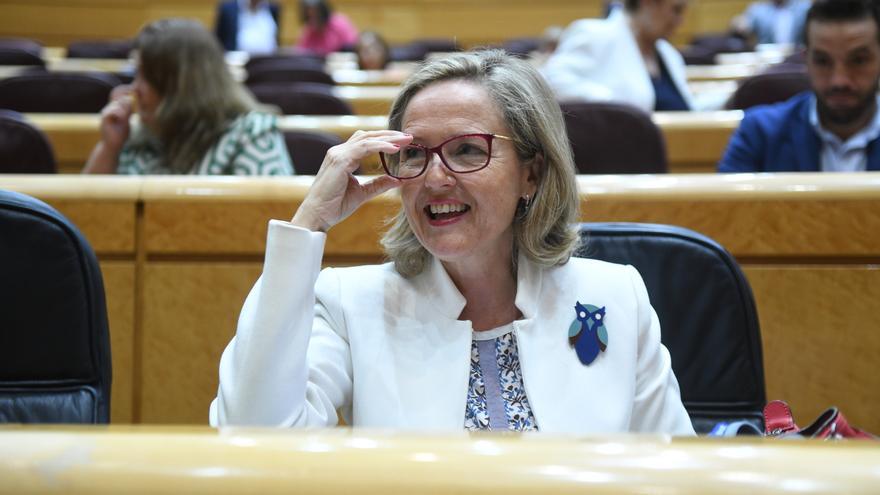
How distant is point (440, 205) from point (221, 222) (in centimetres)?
58

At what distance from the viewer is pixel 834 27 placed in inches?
85.9

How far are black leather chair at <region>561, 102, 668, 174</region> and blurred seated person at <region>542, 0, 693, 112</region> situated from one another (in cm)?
61

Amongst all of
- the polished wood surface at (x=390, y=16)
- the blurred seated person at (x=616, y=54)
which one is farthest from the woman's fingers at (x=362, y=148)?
the polished wood surface at (x=390, y=16)

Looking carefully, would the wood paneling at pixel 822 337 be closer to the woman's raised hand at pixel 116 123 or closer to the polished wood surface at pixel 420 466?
the polished wood surface at pixel 420 466

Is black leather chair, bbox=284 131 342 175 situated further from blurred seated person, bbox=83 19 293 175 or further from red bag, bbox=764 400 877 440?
red bag, bbox=764 400 877 440

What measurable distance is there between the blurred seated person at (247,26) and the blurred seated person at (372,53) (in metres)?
1.42

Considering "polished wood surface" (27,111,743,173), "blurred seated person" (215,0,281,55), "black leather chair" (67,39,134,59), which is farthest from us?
"blurred seated person" (215,0,281,55)

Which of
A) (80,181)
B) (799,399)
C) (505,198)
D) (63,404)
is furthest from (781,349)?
(80,181)

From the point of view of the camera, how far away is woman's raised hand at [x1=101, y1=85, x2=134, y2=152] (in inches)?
92.2

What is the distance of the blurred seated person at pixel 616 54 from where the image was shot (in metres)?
2.87

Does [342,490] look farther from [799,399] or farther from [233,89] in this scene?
[233,89]

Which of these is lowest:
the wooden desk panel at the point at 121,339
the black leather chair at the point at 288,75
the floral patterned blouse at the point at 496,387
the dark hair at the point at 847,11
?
the wooden desk panel at the point at 121,339

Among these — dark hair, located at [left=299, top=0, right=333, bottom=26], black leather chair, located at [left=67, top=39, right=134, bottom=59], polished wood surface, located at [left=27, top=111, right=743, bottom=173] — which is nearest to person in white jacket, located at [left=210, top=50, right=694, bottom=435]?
polished wood surface, located at [left=27, top=111, right=743, bottom=173]

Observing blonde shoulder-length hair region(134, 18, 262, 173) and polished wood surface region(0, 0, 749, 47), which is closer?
blonde shoulder-length hair region(134, 18, 262, 173)
